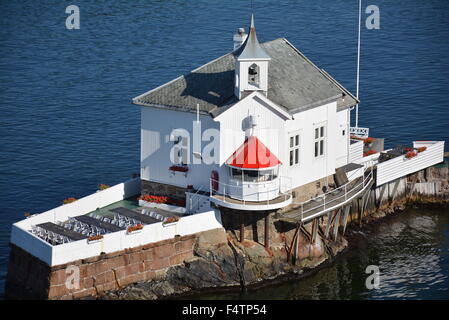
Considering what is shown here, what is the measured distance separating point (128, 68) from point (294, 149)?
46.5m

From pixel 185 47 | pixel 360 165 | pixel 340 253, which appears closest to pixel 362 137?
pixel 360 165

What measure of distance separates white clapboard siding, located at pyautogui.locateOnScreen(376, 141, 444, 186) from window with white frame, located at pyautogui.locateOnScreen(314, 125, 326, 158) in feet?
26.0

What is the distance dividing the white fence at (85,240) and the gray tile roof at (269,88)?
20.5ft

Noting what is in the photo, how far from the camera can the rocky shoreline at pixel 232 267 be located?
59438 millimetres

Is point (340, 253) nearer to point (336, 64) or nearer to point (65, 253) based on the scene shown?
point (65, 253)

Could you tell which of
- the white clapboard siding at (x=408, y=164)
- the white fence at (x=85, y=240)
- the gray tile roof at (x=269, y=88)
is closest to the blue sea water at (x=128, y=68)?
the white fence at (x=85, y=240)

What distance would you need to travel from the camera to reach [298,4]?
5123 inches

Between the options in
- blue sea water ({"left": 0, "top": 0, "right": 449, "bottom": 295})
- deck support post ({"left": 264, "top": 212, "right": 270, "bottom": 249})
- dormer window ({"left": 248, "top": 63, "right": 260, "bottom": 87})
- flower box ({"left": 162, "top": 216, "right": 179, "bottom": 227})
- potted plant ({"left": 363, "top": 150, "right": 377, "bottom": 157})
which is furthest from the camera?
blue sea water ({"left": 0, "top": 0, "right": 449, "bottom": 295})

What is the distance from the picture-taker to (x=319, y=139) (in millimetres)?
65875

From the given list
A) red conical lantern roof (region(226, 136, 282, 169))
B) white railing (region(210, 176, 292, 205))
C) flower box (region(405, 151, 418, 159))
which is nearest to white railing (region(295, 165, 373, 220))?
white railing (region(210, 176, 292, 205))

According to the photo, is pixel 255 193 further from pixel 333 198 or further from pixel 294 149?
pixel 333 198

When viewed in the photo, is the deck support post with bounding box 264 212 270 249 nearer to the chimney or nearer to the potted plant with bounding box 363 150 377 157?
the chimney

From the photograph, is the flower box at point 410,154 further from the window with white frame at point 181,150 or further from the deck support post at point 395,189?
the window with white frame at point 181,150

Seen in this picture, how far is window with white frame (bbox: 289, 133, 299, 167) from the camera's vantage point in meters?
63.5
